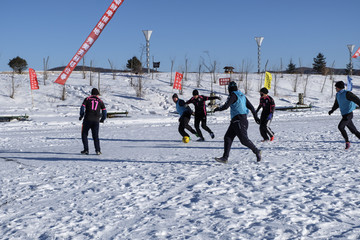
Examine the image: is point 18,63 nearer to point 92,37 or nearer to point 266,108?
point 92,37

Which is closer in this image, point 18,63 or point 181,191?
point 181,191

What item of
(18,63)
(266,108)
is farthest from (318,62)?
(266,108)

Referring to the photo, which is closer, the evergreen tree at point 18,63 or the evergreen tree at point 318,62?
the evergreen tree at point 18,63

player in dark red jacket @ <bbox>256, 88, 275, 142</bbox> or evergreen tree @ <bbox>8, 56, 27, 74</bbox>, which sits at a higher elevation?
evergreen tree @ <bbox>8, 56, 27, 74</bbox>

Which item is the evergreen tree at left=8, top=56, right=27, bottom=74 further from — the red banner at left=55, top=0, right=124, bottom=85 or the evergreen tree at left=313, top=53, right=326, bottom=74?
the evergreen tree at left=313, top=53, right=326, bottom=74

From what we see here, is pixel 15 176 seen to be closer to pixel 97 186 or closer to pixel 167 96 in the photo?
pixel 97 186

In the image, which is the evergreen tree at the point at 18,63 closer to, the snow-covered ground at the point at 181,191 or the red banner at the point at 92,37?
the red banner at the point at 92,37

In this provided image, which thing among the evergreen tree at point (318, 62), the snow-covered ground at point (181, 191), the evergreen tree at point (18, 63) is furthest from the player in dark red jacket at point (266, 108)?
the evergreen tree at point (318, 62)

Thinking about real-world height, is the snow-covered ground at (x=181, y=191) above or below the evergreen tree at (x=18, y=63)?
below

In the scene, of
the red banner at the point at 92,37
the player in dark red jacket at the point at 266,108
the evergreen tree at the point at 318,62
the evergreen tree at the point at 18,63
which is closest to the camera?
the player in dark red jacket at the point at 266,108

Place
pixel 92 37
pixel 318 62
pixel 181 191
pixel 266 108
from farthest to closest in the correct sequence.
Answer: pixel 318 62
pixel 92 37
pixel 266 108
pixel 181 191

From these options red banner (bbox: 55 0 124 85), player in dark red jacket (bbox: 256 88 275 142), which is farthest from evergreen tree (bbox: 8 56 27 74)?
player in dark red jacket (bbox: 256 88 275 142)

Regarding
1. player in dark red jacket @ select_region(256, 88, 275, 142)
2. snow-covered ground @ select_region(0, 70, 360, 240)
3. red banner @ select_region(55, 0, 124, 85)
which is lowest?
snow-covered ground @ select_region(0, 70, 360, 240)

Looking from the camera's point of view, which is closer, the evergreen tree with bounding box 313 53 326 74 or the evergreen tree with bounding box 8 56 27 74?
the evergreen tree with bounding box 8 56 27 74
